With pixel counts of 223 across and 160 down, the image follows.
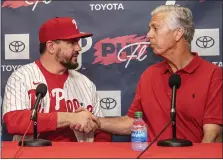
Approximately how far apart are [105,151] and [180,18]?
1215mm

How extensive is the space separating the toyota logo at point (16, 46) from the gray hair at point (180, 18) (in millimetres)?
967

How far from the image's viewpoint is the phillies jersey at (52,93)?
3.08m

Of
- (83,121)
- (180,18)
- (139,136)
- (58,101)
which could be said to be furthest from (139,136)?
(180,18)

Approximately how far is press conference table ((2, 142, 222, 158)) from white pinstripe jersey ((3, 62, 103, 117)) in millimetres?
607

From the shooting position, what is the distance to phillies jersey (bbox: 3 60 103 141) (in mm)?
3078

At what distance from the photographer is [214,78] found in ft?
9.75

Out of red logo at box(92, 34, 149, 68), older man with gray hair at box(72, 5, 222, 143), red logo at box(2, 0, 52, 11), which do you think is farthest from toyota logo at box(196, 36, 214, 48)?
red logo at box(2, 0, 52, 11)

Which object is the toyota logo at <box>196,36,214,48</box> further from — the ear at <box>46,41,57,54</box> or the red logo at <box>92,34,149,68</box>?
the ear at <box>46,41,57,54</box>

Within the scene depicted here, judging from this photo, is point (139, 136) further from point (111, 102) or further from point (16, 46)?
point (16, 46)

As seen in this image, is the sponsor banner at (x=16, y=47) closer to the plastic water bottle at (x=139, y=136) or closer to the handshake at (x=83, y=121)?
the handshake at (x=83, y=121)

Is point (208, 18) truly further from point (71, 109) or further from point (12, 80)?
point (12, 80)

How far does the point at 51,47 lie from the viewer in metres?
3.39

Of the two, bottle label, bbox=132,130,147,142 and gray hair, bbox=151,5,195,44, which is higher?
gray hair, bbox=151,5,195,44

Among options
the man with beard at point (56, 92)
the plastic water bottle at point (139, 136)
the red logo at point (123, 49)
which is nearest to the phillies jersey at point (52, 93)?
the man with beard at point (56, 92)
